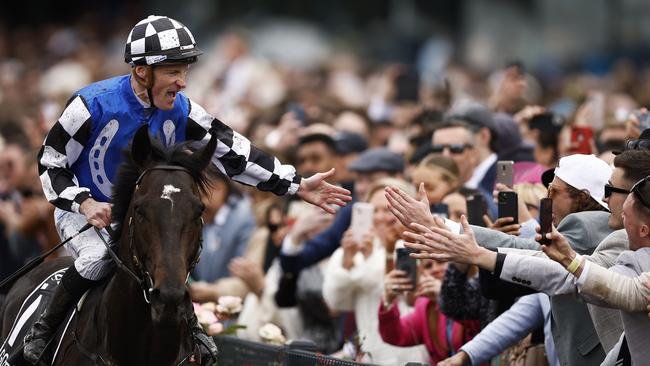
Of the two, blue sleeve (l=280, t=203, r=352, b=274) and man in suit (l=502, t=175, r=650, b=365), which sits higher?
man in suit (l=502, t=175, r=650, b=365)

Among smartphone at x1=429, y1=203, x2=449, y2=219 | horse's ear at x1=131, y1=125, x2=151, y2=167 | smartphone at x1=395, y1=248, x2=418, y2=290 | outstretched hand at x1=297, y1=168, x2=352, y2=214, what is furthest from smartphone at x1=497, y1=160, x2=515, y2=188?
horse's ear at x1=131, y1=125, x2=151, y2=167

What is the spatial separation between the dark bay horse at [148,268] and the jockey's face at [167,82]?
497 millimetres

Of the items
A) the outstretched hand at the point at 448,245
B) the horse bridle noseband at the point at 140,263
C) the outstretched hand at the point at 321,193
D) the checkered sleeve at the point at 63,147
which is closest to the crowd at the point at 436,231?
the outstretched hand at the point at 448,245

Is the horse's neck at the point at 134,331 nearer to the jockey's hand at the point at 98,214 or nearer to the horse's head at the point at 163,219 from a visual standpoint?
the horse's head at the point at 163,219

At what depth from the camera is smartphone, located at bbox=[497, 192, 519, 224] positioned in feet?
26.2

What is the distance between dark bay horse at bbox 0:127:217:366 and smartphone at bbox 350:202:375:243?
8.70ft

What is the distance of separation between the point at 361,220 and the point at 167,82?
8.63 feet

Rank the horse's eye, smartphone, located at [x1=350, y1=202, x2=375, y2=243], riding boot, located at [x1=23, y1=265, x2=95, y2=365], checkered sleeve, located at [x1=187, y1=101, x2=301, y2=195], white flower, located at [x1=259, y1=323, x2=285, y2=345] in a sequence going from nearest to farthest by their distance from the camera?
the horse's eye
riding boot, located at [x1=23, y1=265, x2=95, y2=365]
checkered sleeve, located at [x1=187, y1=101, x2=301, y2=195]
white flower, located at [x1=259, y1=323, x2=285, y2=345]
smartphone, located at [x1=350, y1=202, x2=375, y2=243]

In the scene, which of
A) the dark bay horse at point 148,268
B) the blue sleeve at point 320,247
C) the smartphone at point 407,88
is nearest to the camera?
the dark bay horse at point 148,268

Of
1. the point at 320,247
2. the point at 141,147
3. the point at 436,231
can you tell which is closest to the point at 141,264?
the point at 141,147

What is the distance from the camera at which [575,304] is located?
25.6 ft

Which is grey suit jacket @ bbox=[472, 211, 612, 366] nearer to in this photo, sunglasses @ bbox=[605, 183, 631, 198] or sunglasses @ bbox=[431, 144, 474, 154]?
sunglasses @ bbox=[605, 183, 631, 198]

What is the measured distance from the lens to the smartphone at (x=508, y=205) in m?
7.98

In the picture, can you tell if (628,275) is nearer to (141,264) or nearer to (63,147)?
(141,264)
